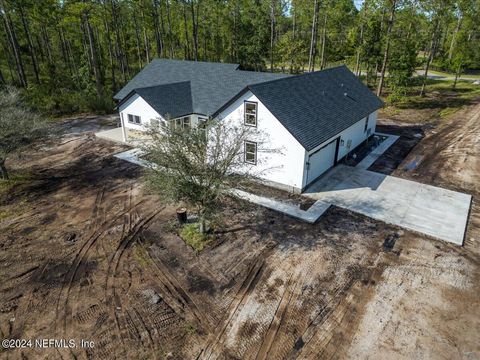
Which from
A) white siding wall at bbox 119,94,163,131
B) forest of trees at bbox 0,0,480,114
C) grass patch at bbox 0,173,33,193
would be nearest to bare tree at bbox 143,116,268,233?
white siding wall at bbox 119,94,163,131

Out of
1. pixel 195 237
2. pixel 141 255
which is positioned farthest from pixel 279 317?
pixel 141 255

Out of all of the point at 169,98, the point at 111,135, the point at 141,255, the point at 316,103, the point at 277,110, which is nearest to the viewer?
the point at 141,255

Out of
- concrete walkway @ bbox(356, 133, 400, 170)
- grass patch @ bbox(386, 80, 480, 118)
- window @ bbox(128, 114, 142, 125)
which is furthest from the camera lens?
grass patch @ bbox(386, 80, 480, 118)

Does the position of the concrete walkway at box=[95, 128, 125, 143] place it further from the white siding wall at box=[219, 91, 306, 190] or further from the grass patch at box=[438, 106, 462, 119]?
the grass patch at box=[438, 106, 462, 119]

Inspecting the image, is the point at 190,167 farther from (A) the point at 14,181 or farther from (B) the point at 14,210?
(A) the point at 14,181

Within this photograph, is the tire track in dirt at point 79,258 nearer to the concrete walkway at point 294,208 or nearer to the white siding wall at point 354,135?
the concrete walkway at point 294,208
